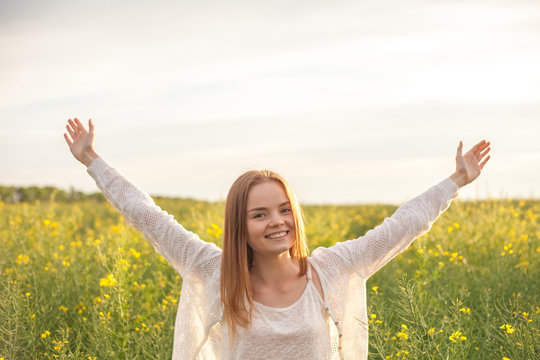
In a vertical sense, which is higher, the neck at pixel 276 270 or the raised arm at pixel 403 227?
the raised arm at pixel 403 227

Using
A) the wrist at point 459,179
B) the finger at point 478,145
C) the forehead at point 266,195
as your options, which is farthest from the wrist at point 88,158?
the finger at point 478,145

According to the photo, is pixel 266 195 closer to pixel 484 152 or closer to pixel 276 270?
pixel 276 270

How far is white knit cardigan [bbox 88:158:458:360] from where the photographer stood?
2.74 meters

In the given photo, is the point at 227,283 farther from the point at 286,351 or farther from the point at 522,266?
the point at 522,266

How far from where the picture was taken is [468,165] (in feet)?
9.46

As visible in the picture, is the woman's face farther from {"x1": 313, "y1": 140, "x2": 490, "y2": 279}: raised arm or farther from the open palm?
the open palm

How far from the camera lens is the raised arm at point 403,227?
2.71 metres

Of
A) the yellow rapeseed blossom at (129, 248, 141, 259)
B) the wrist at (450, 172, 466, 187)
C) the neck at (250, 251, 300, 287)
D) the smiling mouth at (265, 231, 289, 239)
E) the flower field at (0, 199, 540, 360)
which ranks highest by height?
the wrist at (450, 172, 466, 187)

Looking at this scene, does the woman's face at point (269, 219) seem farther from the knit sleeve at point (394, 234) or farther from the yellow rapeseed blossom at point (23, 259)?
the yellow rapeseed blossom at point (23, 259)

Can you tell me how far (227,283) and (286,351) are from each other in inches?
16.6

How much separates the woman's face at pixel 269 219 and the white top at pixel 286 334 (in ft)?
0.94

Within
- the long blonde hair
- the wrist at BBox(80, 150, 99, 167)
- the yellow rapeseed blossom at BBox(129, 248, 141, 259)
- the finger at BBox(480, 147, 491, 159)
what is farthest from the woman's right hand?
the finger at BBox(480, 147, 491, 159)

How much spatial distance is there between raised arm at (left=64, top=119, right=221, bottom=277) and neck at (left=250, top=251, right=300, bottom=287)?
0.23 m

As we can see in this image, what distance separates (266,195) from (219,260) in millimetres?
461
